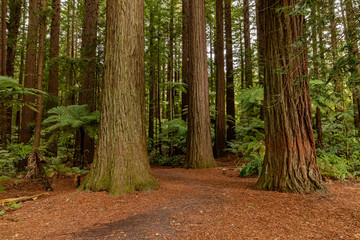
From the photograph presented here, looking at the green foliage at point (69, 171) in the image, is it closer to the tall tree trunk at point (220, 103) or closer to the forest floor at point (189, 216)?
the forest floor at point (189, 216)

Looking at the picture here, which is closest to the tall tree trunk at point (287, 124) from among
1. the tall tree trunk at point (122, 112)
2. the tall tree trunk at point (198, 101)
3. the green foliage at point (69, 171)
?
the tall tree trunk at point (122, 112)

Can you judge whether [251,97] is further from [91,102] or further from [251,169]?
[91,102]

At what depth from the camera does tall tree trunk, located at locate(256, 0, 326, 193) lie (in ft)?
13.0

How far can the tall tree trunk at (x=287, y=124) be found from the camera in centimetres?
397

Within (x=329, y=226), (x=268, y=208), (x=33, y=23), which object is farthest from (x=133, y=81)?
(x=33, y=23)

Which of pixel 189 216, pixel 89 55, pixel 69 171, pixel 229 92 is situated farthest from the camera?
pixel 229 92

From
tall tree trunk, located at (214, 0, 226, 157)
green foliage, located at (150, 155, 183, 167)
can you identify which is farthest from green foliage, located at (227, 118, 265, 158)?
green foliage, located at (150, 155, 183, 167)

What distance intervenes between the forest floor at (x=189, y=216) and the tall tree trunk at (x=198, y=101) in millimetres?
3714

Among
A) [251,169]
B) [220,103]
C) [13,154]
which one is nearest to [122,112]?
[251,169]

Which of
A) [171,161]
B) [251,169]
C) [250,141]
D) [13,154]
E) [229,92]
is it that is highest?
[229,92]

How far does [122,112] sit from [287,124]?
317cm

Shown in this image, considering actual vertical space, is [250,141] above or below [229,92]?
below

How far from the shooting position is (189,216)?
2.91 m

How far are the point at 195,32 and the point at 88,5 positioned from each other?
5.28 meters
